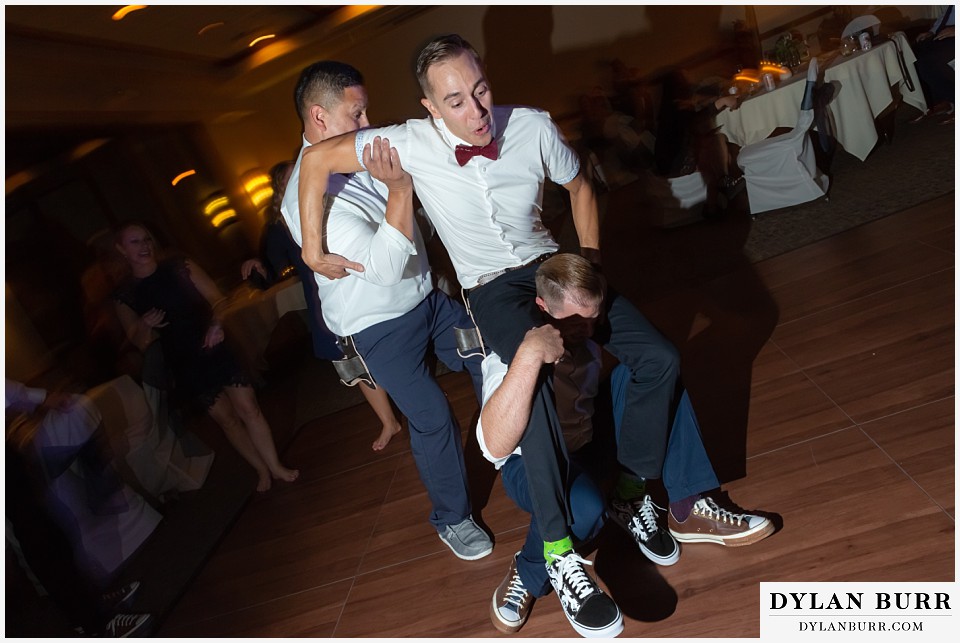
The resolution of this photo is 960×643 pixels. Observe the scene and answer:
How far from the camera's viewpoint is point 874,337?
9.06 ft

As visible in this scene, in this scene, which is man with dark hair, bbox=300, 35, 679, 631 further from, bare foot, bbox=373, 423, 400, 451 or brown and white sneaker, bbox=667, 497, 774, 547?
bare foot, bbox=373, 423, 400, 451

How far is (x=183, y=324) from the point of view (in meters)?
3.06

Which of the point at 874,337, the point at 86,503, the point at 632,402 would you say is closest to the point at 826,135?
the point at 874,337

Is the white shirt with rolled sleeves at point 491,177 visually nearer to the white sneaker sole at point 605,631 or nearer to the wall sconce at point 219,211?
the white sneaker sole at point 605,631

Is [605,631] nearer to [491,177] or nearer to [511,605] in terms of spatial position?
[511,605]

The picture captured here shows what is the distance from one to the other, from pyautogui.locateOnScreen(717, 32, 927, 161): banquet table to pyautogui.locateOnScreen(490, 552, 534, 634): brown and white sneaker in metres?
4.35

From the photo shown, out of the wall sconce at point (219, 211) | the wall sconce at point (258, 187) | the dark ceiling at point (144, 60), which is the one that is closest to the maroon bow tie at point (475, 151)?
the dark ceiling at point (144, 60)

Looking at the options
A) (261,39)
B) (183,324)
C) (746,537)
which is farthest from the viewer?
(261,39)

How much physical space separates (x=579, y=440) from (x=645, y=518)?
0.28 metres

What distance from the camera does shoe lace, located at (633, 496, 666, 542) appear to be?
2059mm

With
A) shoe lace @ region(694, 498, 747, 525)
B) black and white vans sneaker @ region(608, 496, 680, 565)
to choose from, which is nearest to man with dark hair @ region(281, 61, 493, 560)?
black and white vans sneaker @ region(608, 496, 680, 565)

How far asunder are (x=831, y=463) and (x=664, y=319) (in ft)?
5.44

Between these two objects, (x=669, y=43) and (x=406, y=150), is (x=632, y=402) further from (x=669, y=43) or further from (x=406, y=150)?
(x=669, y=43)

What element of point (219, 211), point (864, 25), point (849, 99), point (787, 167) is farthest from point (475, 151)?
point (864, 25)
